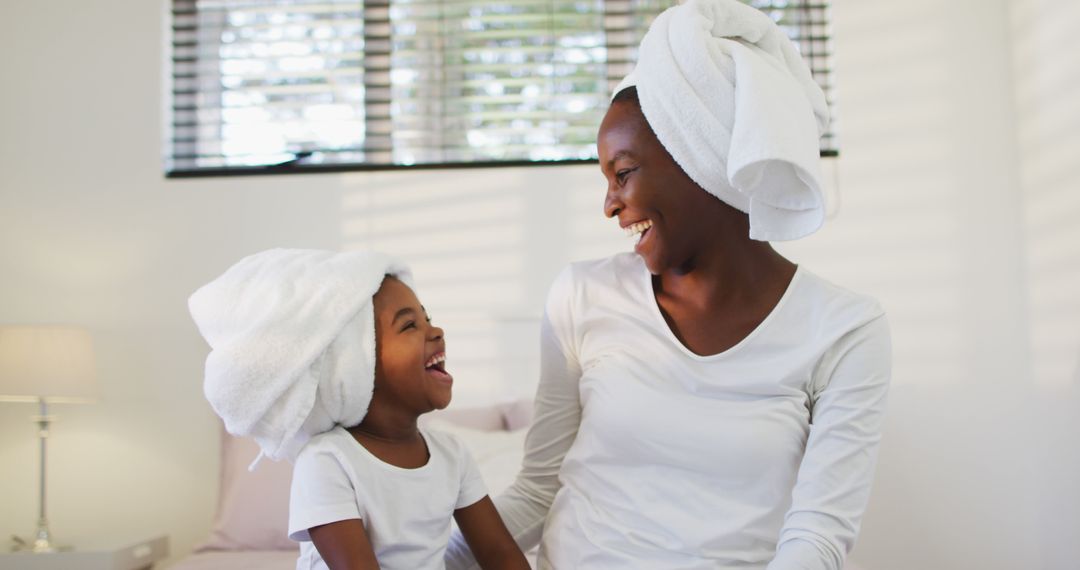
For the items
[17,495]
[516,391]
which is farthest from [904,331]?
[17,495]

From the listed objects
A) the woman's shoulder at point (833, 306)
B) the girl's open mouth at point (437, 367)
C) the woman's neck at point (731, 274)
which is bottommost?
the girl's open mouth at point (437, 367)

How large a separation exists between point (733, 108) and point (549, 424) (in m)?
0.53

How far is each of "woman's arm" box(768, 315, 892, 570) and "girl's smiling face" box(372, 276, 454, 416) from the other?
47 centimetres

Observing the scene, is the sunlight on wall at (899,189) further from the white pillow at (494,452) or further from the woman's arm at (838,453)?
the woman's arm at (838,453)

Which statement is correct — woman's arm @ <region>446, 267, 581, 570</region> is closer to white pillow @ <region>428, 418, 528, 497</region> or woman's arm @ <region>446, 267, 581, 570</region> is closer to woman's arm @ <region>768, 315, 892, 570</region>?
woman's arm @ <region>768, 315, 892, 570</region>

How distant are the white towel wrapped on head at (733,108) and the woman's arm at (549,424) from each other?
0.30m

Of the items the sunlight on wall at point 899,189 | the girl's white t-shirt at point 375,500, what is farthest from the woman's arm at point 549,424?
the sunlight on wall at point 899,189

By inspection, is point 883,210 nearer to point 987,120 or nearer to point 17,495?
point 987,120

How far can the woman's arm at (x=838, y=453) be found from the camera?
1.20m

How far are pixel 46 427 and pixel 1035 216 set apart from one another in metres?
3.14

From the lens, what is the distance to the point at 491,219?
3.36 metres

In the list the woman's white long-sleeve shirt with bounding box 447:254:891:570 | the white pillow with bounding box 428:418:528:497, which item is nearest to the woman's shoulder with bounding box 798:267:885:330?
the woman's white long-sleeve shirt with bounding box 447:254:891:570

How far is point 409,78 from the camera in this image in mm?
3525

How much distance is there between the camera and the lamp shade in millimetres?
2977
